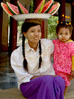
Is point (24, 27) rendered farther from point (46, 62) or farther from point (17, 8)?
point (46, 62)

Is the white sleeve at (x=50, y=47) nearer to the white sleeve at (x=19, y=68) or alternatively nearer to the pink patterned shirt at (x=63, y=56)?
the pink patterned shirt at (x=63, y=56)

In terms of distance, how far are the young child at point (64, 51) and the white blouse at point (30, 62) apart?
14cm

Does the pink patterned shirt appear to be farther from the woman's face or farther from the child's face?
the woman's face

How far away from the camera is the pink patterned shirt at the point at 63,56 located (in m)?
2.25

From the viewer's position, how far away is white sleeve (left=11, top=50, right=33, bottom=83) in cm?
205


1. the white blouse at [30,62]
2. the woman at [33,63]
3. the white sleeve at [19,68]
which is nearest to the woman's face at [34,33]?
the woman at [33,63]

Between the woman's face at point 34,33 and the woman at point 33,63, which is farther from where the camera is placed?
the woman's face at point 34,33

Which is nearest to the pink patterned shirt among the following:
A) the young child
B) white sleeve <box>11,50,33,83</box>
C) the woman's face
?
the young child

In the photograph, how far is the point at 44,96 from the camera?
1.85 m

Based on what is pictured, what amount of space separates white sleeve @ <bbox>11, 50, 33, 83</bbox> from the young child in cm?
42

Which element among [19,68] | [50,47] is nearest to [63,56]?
[50,47]

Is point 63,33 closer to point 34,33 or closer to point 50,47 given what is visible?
point 50,47

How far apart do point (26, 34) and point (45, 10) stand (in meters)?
0.32

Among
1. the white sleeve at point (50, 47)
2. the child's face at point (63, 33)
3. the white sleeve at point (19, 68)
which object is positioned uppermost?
the child's face at point (63, 33)
